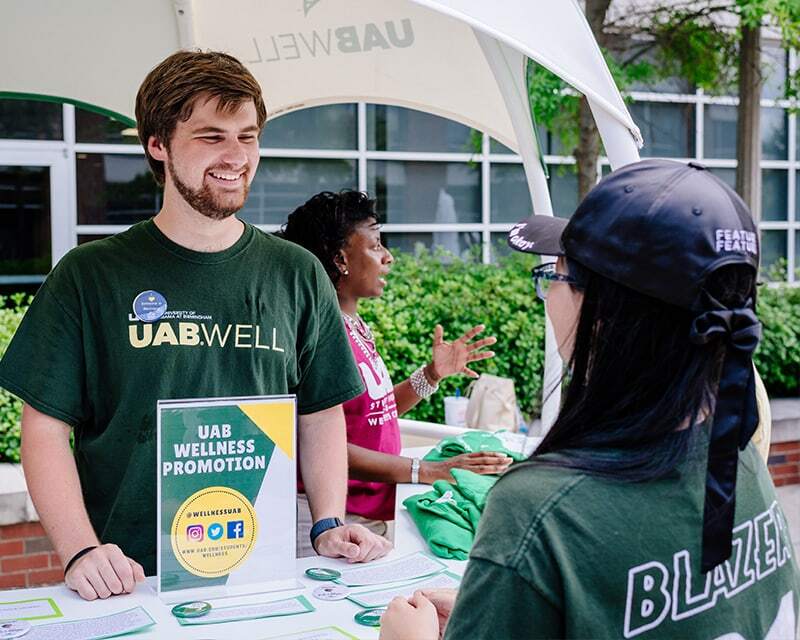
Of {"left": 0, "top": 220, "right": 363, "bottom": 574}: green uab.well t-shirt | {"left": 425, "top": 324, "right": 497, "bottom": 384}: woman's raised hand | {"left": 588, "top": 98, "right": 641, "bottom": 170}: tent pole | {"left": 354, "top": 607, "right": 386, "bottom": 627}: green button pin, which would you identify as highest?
{"left": 588, "top": 98, "right": 641, "bottom": 170}: tent pole

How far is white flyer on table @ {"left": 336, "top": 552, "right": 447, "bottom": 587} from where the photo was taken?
2314 millimetres

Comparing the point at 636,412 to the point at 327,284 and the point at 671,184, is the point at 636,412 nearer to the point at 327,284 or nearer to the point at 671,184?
the point at 671,184

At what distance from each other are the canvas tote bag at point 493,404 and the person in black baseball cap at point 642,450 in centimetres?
433

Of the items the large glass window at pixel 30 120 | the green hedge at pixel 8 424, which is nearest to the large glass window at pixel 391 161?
the large glass window at pixel 30 120

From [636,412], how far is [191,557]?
127 centimetres

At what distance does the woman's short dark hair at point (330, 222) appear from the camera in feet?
11.3

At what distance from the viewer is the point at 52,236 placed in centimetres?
791

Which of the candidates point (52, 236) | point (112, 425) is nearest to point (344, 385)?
point (112, 425)

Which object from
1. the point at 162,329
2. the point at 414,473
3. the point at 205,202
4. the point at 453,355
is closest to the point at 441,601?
the point at 162,329

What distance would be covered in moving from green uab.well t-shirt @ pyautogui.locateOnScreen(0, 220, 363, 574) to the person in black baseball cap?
4.46 ft

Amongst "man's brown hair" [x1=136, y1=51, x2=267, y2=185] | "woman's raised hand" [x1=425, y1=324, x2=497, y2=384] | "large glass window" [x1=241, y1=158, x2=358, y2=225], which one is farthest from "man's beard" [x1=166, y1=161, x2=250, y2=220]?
"large glass window" [x1=241, y1=158, x2=358, y2=225]

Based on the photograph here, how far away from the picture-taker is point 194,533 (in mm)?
2160

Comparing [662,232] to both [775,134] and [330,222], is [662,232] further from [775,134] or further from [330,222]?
[775,134]

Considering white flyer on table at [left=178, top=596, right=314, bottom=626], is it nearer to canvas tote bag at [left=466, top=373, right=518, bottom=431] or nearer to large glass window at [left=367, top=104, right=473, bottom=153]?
canvas tote bag at [left=466, top=373, right=518, bottom=431]
